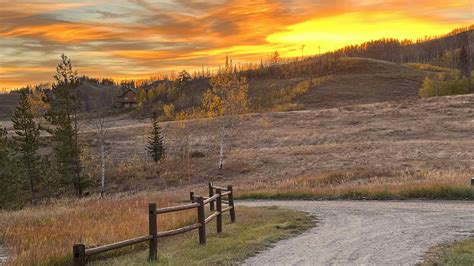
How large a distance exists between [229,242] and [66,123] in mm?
36283

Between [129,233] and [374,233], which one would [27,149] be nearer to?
[129,233]

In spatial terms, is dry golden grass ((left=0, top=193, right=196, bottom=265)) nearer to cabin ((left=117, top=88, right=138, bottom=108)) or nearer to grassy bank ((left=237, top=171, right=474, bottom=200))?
grassy bank ((left=237, top=171, right=474, bottom=200))

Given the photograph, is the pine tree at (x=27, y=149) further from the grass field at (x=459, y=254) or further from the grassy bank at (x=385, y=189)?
the grass field at (x=459, y=254)

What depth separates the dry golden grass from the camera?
12.1m

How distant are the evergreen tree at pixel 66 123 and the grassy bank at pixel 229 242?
2960cm

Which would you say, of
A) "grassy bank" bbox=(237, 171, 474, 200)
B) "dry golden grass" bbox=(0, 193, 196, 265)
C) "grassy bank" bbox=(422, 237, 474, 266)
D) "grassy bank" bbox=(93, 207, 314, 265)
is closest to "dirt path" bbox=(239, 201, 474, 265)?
"grassy bank" bbox=(422, 237, 474, 266)

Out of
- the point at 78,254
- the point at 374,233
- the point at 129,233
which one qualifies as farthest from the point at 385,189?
the point at 78,254

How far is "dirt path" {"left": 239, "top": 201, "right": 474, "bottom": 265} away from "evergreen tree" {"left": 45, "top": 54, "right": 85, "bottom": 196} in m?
28.9

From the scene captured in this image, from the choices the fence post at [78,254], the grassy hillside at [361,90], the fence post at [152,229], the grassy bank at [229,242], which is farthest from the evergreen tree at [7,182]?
the grassy hillside at [361,90]

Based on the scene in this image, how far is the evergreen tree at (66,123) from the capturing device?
4547 cm

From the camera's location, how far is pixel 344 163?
46.3 meters

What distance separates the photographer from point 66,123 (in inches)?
1815

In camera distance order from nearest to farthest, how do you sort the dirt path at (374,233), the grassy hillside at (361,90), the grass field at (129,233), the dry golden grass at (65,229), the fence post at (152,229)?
the fence post at (152,229)
the dirt path at (374,233)
the grass field at (129,233)
the dry golden grass at (65,229)
the grassy hillside at (361,90)

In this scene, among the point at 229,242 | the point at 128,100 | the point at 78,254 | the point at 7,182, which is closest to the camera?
the point at 78,254
